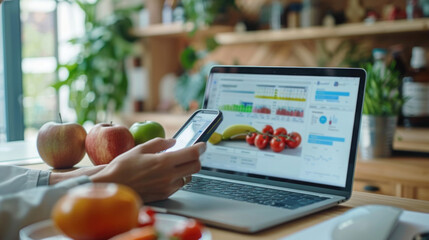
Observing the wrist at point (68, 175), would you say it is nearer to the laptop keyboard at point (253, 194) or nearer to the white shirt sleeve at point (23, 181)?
the white shirt sleeve at point (23, 181)

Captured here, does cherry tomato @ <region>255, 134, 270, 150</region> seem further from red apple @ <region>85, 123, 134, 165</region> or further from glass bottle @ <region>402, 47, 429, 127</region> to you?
glass bottle @ <region>402, 47, 429, 127</region>

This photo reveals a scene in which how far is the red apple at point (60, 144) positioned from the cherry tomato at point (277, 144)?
1.60ft

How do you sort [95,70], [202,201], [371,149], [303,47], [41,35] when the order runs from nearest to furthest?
1. [202,201]
2. [371,149]
3. [303,47]
4. [95,70]
5. [41,35]

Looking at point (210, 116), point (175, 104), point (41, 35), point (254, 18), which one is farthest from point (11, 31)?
point (210, 116)

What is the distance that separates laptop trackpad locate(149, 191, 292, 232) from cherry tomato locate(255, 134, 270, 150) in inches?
7.8

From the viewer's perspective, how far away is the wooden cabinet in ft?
5.32

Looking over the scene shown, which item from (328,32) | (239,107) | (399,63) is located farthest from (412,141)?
(239,107)

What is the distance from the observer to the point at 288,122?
3.26 ft

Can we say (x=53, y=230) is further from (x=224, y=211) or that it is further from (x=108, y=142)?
(x=108, y=142)

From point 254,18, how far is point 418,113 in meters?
1.14

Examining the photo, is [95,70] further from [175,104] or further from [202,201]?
[202,201]

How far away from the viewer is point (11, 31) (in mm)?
3107

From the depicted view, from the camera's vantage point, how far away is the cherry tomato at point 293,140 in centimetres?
97

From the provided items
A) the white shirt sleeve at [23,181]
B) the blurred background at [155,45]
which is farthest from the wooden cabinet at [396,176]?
the white shirt sleeve at [23,181]
